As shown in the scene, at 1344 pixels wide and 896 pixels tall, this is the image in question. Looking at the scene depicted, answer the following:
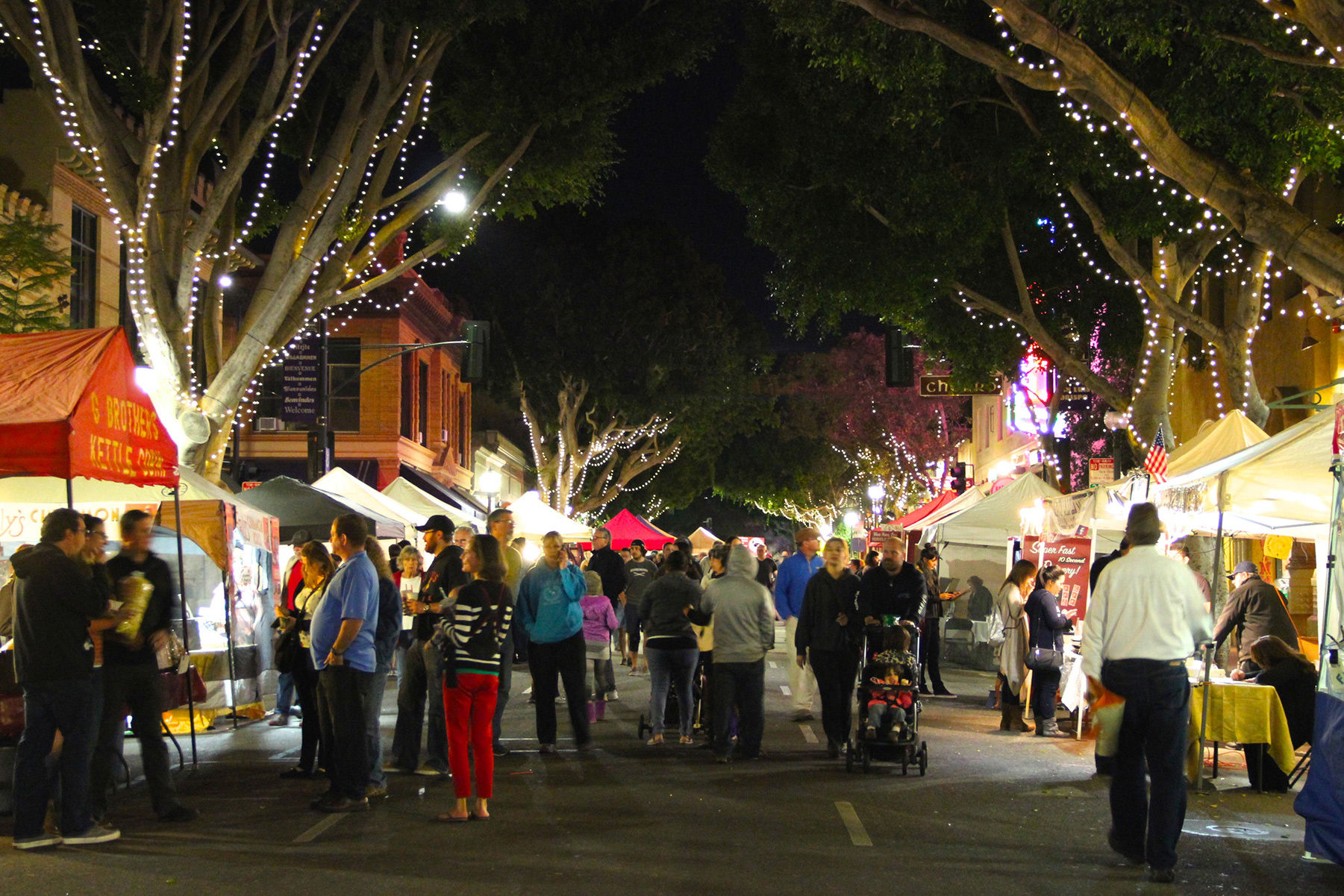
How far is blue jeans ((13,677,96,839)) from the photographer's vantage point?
25.5 feet

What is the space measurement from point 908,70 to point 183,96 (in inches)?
358

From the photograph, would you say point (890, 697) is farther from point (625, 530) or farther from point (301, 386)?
point (625, 530)

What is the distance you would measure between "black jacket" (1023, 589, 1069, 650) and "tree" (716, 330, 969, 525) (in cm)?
3175

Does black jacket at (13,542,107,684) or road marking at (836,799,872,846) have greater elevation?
black jacket at (13,542,107,684)

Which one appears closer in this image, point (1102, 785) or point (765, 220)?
point (1102, 785)

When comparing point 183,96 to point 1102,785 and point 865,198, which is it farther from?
point 1102,785

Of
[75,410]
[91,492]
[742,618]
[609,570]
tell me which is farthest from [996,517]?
[75,410]

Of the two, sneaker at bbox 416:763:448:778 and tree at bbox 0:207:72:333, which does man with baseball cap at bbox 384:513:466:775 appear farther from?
tree at bbox 0:207:72:333

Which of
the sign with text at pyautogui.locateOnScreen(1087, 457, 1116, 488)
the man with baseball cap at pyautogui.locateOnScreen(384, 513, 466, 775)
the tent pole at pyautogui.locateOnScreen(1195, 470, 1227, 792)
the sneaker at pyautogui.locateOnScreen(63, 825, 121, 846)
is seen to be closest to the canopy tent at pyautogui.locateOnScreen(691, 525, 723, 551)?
the sign with text at pyautogui.locateOnScreen(1087, 457, 1116, 488)

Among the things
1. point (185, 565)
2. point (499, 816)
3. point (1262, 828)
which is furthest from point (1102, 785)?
point (185, 565)

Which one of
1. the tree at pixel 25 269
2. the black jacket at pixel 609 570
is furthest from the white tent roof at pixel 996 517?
the tree at pixel 25 269

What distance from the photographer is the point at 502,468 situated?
183ft

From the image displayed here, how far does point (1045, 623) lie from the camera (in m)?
13.8

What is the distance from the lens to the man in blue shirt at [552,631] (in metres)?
11.8
